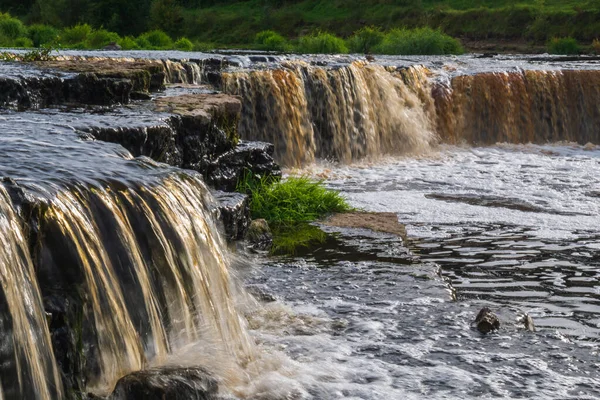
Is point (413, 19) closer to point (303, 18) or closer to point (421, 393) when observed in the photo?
point (303, 18)

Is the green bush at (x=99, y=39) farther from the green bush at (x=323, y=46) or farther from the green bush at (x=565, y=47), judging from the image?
the green bush at (x=565, y=47)

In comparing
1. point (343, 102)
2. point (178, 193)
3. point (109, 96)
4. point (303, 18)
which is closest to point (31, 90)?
point (109, 96)

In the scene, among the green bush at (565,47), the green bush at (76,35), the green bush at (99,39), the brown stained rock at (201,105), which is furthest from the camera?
the green bush at (565,47)

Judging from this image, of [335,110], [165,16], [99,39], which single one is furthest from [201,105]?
[165,16]

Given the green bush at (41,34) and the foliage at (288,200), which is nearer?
the foliage at (288,200)

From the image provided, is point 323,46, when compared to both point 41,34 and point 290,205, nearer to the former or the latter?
point 41,34

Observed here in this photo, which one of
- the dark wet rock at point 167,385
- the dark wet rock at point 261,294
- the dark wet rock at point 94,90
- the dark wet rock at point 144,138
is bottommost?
the dark wet rock at point 261,294

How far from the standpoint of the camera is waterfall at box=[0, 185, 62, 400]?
13.9ft

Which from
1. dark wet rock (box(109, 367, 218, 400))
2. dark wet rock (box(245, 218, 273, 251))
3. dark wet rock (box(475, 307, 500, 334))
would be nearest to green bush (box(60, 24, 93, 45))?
dark wet rock (box(245, 218, 273, 251))

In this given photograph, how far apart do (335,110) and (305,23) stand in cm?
3449

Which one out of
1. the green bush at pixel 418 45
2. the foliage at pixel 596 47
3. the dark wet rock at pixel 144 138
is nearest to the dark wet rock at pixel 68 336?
the dark wet rock at pixel 144 138

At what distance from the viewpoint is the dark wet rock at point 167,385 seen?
15.8 feet

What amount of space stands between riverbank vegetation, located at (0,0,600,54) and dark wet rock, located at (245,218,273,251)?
20.3 meters

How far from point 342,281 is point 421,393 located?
2.12 metres
